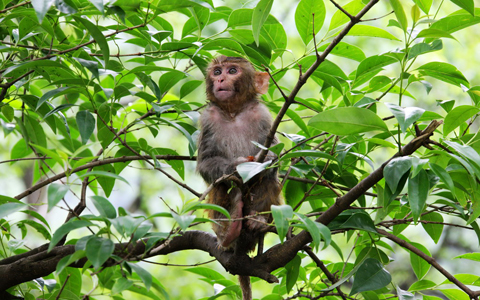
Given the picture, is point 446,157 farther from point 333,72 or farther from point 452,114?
point 333,72

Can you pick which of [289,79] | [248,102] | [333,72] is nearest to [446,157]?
[333,72]

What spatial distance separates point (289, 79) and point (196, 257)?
175 inches

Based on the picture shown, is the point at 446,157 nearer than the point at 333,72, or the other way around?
the point at 446,157

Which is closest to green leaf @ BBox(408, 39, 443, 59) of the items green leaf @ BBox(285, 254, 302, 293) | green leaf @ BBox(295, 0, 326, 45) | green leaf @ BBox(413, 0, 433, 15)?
green leaf @ BBox(413, 0, 433, 15)

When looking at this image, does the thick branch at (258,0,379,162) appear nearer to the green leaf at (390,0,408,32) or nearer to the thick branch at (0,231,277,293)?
the green leaf at (390,0,408,32)

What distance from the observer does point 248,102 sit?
12.8 ft

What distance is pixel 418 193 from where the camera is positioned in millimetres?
1949

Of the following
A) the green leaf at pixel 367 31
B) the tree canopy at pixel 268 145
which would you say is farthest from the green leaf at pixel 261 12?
the green leaf at pixel 367 31

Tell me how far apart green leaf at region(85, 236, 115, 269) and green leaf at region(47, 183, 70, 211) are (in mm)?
184

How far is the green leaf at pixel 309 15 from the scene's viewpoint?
249cm

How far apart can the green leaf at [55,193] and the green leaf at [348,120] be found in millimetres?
940

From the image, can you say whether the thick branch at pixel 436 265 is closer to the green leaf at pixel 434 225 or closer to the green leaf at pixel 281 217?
the green leaf at pixel 434 225

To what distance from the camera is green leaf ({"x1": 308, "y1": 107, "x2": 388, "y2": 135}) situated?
1.96 meters

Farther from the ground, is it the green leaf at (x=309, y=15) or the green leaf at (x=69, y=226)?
the green leaf at (x=309, y=15)
